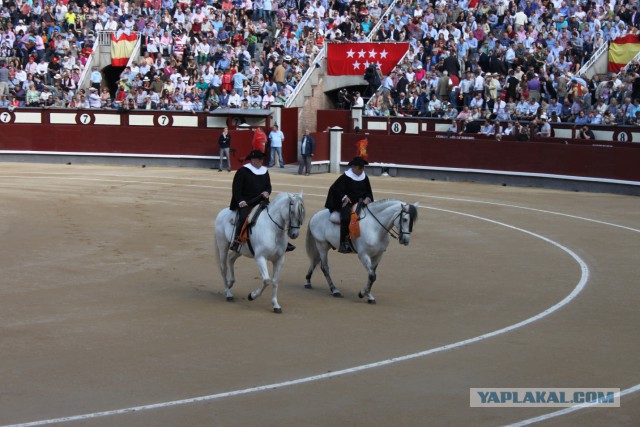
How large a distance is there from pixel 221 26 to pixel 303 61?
392cm

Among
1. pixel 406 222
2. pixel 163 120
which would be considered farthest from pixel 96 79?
pixel 406 222

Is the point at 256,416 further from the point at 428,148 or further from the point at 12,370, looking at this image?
the point at 428,148

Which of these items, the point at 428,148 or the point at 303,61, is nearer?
the point at 428,148

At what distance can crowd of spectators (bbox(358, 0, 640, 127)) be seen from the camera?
93.2 feet

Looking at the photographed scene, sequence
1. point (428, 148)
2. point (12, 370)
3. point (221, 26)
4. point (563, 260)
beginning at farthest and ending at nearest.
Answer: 1. point (221, 26)
2. point (428, 148)
3. point (563, 260)
4. point (12, 370)

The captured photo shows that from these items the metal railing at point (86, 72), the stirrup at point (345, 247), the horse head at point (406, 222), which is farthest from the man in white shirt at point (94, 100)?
the horse head at point (406, 222)

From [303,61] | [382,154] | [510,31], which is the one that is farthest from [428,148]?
[303,61]

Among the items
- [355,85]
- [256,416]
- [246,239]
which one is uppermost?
[355,85]

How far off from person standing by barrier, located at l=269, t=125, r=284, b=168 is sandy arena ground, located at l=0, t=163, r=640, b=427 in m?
10.4

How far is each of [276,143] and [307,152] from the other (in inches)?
82.8

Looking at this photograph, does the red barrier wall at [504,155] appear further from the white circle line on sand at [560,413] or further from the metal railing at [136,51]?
the white circle line on sand at [560,413]

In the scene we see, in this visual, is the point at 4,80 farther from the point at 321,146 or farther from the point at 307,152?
the point at 307,152

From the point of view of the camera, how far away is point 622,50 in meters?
29.5

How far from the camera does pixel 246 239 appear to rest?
1238cm
